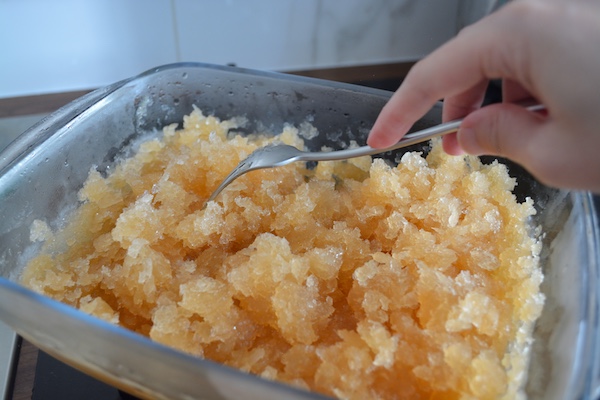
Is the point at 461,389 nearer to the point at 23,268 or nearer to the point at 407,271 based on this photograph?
the point at 407,271

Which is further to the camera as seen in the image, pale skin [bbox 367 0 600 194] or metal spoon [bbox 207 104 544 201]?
metal spoon [bbox 207 104 544 201]

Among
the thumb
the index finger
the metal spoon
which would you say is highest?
the index finger

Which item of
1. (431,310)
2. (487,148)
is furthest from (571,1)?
(431,310)

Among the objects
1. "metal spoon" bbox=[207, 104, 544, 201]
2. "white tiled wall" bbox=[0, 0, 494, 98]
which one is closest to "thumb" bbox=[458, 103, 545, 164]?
"metal spoon" bbox=[207, 104, 544, 201]

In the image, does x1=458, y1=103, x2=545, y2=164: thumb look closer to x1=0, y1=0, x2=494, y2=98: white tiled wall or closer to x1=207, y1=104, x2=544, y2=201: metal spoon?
x1=207, y1=104, x2=544, y2=201: metal spoon

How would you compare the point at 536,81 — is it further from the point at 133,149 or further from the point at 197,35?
the point at 197,35

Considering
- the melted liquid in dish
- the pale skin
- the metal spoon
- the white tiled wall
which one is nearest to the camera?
the pale skin

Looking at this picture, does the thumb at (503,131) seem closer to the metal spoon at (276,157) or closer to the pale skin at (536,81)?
the pale skin at (536,81)
